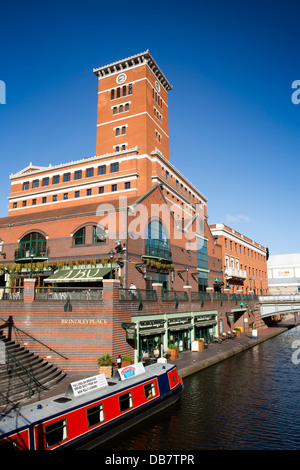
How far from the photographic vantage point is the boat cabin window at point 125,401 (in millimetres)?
13438

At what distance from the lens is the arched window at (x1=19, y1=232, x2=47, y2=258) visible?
35062 mm

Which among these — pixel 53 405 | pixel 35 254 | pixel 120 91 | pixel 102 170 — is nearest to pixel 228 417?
pixel 53 405

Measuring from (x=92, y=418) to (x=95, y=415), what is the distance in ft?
0.57

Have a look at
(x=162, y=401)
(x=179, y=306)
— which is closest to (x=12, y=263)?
(x=179, y=306)

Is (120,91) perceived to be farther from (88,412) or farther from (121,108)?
(88,412)

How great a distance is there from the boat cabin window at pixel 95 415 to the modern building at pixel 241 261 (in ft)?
144

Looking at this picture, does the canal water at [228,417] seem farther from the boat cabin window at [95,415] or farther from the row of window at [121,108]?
the row of window at [121,108]

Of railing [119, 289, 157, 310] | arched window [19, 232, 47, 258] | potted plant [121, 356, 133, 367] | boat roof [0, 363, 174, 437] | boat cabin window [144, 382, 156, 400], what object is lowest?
boat cabin window [144, 382, 156, 400]

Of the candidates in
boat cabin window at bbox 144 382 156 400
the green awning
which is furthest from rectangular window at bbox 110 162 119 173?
boat cabin window at bbox 144 382 156 400

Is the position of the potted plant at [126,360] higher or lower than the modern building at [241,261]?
lower

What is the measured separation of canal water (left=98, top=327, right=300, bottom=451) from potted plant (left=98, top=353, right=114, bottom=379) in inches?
174

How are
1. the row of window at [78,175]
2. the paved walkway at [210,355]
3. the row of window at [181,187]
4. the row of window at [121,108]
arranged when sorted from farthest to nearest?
1. the row of window at [121,108]
2. the row of window at [181,187]
3. the row of window at [78,175]
4. the paved walkway at [210,355]

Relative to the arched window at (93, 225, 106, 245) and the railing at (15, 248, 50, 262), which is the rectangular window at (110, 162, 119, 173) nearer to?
the arched window at (93, 225, 106, 245)

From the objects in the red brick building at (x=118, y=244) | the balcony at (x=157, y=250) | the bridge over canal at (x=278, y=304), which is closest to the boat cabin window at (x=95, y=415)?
the red brick building at (x=118, y=244)
